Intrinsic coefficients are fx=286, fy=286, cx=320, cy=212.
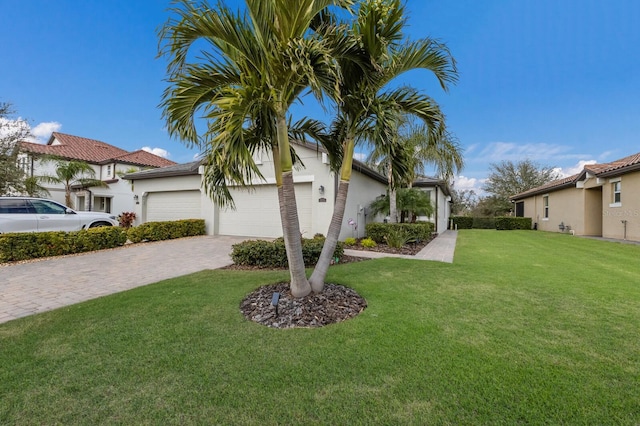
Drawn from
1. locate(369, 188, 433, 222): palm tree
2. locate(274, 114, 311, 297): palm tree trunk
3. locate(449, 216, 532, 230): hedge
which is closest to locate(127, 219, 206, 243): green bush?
locate(369, 188, 433, 222): palm tree

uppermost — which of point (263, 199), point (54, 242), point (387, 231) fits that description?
point (263, 199)

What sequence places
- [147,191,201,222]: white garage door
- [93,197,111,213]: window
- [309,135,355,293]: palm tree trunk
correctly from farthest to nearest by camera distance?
[93,197,111,213]: window < [147,191,201,222]: white garage door < [309,135,355,293]: palm tree trunk

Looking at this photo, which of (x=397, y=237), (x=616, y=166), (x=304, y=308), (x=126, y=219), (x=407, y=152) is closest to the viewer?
(x=304, y=308)

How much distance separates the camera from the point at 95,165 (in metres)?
23.9

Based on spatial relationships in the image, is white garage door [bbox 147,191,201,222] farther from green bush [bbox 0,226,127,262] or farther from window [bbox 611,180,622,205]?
window [bbox 611,180,622,205]

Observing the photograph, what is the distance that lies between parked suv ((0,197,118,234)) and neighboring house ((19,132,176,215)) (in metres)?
9.97

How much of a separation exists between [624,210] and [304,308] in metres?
16.9

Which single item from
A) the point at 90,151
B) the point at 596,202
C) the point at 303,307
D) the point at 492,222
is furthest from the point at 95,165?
the point at 596,202

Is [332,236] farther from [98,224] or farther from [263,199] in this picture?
[98,224]

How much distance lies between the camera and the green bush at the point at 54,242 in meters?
7.70

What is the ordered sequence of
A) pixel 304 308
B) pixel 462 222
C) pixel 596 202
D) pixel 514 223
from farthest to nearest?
pixel 462 222 < pixel 514 223 < pixel 596 202 < pixel 304 308

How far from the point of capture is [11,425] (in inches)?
77.6

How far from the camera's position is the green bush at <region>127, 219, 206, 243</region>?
11.3 metres

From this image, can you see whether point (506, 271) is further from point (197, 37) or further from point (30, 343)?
point (30, 343)
